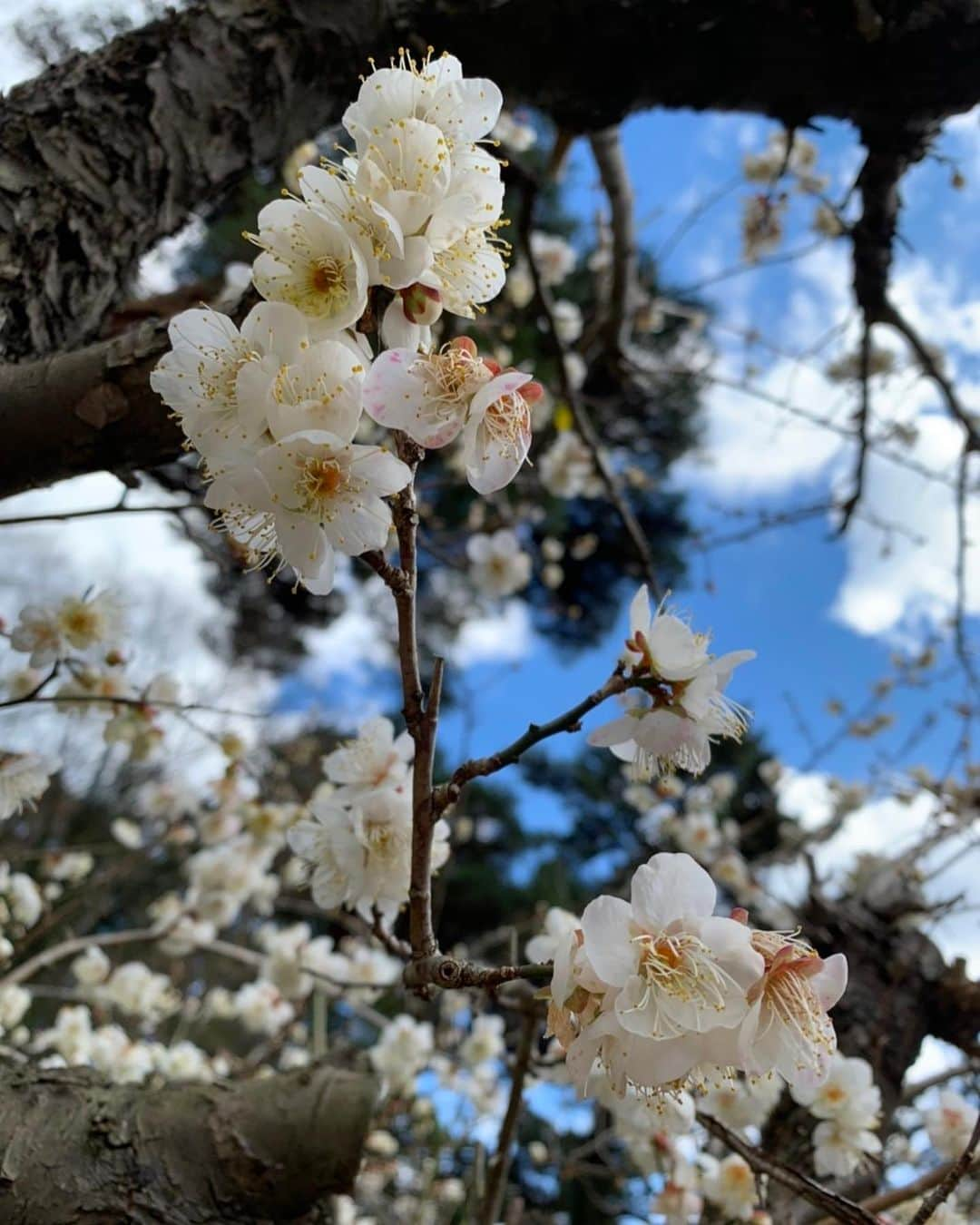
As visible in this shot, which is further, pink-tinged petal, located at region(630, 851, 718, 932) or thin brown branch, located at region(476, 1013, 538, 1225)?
thin brown branch, located at region(476, 1013, 538, 1225)

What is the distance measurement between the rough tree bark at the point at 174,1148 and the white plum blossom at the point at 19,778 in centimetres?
36

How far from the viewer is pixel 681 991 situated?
1.80ft

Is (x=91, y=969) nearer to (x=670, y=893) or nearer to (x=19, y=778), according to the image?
(x=19, y=778)

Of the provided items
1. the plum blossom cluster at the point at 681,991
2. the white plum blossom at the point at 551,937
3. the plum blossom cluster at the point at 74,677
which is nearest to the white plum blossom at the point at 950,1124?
the white plum blossom at the point at 551,937

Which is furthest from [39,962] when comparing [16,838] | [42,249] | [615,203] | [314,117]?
[16,838]

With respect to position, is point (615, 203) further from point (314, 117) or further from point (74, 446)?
point (74, 446)

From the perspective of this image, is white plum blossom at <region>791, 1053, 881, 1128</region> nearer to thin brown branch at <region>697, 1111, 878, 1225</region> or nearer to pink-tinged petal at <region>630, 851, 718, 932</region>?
thin brown branch at <region>697, 1111, 878, 1225</region>

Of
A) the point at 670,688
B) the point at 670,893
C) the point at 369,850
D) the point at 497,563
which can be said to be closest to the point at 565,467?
the point at 497,563

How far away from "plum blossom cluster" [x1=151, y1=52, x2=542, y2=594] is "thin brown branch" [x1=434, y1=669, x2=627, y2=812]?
0.17 meters

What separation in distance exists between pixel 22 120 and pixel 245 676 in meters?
8.60

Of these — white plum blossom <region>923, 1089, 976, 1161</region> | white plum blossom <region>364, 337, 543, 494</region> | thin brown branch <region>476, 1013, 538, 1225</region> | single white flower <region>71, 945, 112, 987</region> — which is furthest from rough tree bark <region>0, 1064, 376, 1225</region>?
single white flower <region>71, 945, 112, 987</region>

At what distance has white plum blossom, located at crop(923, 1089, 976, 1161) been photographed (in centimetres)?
136

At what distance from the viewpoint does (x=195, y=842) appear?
113 inches

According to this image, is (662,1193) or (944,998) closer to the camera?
(662,1193)
